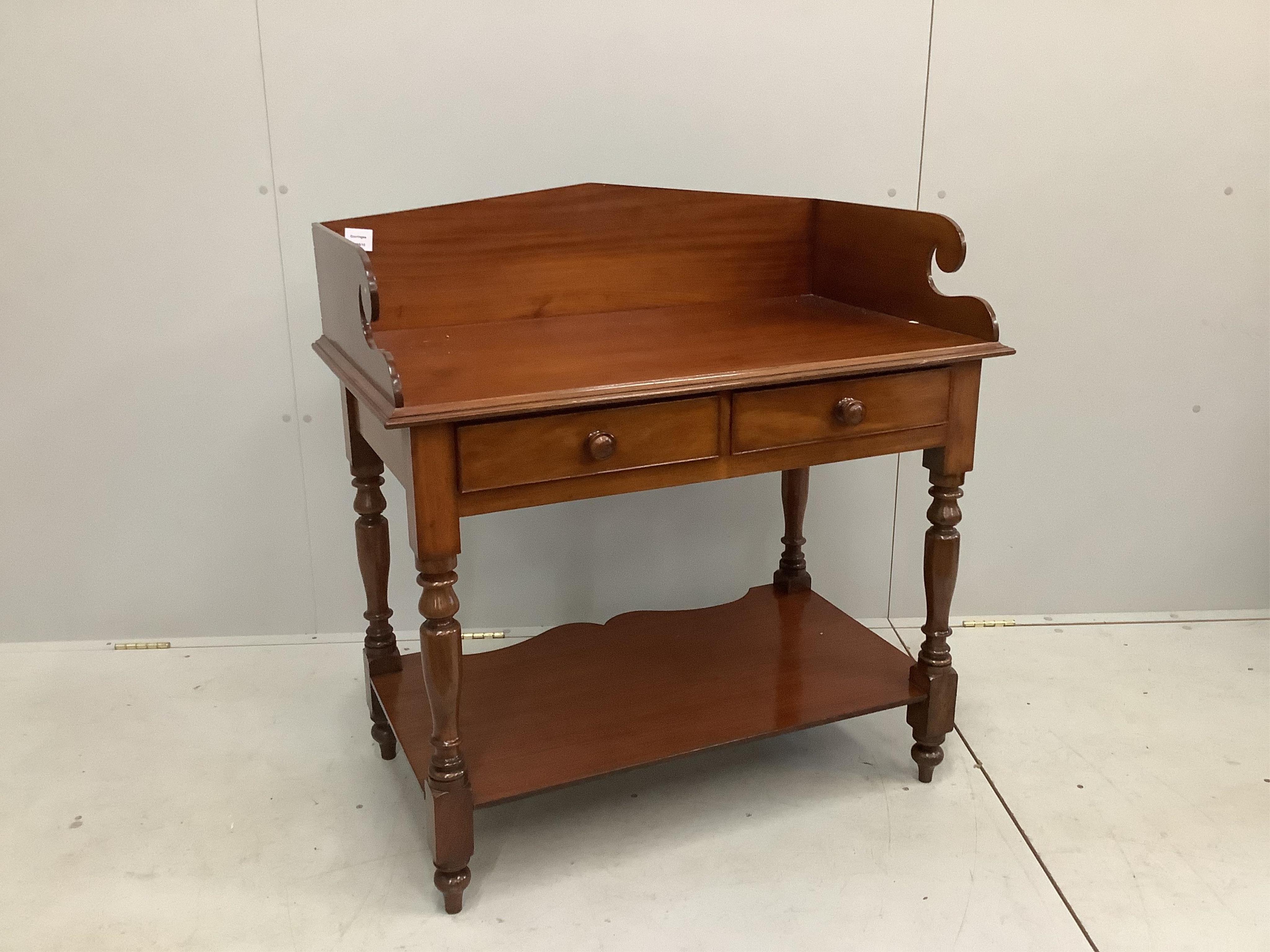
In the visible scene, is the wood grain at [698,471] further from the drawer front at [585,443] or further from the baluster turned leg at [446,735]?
the baluster turned leg at [446,735]

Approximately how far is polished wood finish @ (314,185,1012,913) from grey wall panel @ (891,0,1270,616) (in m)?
0.57

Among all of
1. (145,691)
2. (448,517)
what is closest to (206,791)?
(145,691)

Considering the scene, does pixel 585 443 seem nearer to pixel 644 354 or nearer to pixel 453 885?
pixel 644 354

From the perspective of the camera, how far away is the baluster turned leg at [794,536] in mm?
2627

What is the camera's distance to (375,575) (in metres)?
2.25

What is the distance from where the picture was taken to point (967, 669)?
2.70m

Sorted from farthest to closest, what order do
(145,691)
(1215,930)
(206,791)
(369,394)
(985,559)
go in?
(985,559) → (145,691) → (206,791) → (1215,930) → (369,394)

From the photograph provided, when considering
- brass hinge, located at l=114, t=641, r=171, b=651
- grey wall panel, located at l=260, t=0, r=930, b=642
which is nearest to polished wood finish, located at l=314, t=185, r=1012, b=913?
grey wall panel, located at l=260, t=0, r=930, b=642

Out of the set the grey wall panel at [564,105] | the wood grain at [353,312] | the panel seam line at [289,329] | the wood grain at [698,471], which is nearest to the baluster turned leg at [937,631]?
the wood grain at [698,471]

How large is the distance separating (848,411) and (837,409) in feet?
0.07

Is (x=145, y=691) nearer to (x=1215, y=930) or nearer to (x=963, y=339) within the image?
(x=963, y=339)

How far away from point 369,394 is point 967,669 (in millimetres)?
1731

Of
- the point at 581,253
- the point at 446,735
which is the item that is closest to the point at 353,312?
the point at 581,253

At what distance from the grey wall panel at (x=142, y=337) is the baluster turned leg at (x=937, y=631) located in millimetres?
1535
